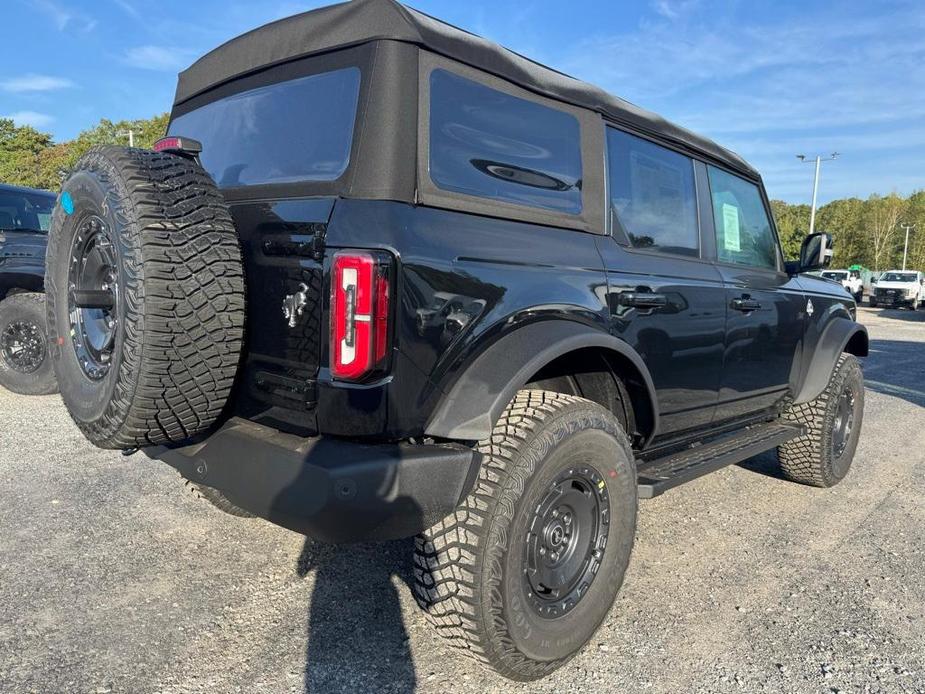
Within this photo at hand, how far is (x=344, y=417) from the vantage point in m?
1.89

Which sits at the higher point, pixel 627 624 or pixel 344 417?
pixel 344 417

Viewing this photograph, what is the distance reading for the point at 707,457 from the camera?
10.4 feet

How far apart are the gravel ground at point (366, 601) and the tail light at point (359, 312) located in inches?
43.1

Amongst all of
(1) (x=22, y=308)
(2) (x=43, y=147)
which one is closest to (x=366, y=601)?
(1) (x=22, y=308)

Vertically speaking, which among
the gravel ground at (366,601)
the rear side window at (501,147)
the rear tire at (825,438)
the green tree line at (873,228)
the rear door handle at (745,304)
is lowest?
the gravel ground at (366,601)

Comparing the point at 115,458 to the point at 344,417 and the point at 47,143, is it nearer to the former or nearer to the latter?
the point at 344,417

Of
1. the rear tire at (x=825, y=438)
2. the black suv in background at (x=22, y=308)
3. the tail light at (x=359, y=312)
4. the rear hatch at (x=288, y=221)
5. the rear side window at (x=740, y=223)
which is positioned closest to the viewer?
the tail light at (x=359, y=312)

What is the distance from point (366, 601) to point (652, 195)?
7.20ft

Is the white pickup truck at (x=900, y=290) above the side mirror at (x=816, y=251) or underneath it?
underneath

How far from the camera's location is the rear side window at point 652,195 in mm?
2865

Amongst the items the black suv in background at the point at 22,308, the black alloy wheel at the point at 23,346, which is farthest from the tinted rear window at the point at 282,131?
the black alloy wheel at the point at 23,346

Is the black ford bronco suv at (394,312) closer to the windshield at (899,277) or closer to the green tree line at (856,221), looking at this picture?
the windshield at (899,277)

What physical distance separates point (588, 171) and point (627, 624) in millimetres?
1803

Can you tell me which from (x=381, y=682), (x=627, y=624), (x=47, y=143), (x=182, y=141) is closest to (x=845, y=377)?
(x=627, y=624)
